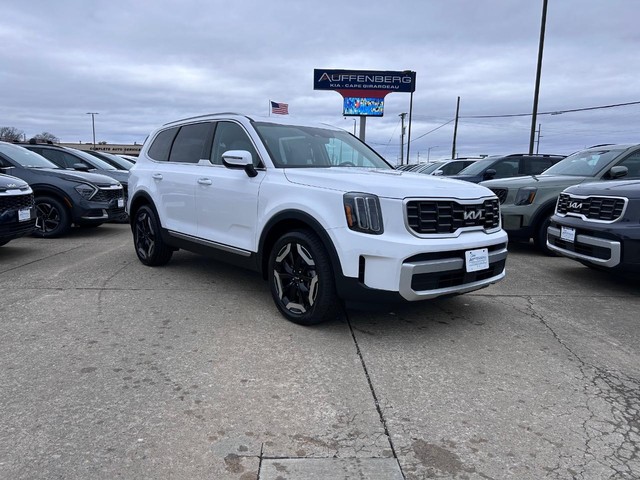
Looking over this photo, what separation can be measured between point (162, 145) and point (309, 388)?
13.8 ft

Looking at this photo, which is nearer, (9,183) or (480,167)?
(9,183)

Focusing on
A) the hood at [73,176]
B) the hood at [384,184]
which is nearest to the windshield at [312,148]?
the hood at [384,184]

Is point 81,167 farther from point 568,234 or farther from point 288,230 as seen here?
point 568,234

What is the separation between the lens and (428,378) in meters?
3.12

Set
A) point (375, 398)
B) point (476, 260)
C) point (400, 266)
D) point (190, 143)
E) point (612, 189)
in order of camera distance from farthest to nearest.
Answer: point (190, 143), point (612, 189), point (476, 260), point (400, 266), point (375, 398)

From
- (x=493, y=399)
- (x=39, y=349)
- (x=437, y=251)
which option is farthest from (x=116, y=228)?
(x=493, y=399)

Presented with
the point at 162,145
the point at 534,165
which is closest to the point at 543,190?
the point at 534,165

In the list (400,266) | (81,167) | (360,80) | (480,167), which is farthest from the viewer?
(360,80)

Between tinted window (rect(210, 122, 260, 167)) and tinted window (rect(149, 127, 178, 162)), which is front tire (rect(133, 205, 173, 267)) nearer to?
tinted window (rect(149, 127, 178, 162))

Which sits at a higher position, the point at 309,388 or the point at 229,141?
the point at 229,141

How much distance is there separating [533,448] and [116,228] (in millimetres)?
9614

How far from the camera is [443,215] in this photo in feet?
12.0

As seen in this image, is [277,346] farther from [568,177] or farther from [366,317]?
[568,177]

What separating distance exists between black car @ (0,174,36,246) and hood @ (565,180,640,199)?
7.07 meters
